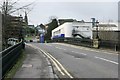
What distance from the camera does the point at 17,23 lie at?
120 ft

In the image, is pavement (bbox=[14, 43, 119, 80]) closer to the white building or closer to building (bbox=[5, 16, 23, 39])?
building (bbox=[5, 16, 23, 39])

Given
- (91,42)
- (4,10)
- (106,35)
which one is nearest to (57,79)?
(4,10)

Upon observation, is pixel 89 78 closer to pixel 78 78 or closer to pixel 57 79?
pixel 78 78

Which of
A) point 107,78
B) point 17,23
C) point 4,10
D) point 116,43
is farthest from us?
point 17,23

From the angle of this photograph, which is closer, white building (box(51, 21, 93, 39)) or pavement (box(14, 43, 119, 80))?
pavement (box(14, 43, 119, 80))

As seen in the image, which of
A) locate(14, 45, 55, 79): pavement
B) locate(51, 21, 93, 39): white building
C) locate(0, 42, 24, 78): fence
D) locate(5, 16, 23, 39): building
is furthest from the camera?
locate(51, 21, 93, 39): white building

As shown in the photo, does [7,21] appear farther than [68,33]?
No

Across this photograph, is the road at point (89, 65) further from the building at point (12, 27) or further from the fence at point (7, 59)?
the building at point (12, 27)

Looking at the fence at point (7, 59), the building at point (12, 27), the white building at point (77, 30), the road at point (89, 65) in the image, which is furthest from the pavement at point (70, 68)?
the white building at point (77, 30)

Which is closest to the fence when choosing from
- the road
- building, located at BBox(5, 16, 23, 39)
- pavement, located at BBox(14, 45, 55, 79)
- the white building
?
pavement, located at BBox(14, 45, 55, 79)

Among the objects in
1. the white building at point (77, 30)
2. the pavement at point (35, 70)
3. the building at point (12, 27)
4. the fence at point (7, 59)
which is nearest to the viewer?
the fence at point (7, 59)

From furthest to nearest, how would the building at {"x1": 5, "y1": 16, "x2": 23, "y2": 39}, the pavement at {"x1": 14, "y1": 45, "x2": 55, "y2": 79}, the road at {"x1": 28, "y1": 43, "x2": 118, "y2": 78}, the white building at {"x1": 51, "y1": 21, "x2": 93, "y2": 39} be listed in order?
the white building at {"x1": 51, "y1": 21, "x2": 93, "y2": 39} → the building at {"x1": 5, "y1": 16, "x2": 23, "y2": 39} → the road at {"x1": 28, "y1": 43, "x2": 118, "y2": 78} → the pavement at {"x1": 14, "y1": 45, "x2": 55, "y2": 79}

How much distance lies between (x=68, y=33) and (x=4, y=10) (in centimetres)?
6733

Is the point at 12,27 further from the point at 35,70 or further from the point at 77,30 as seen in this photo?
the point at 77,30
